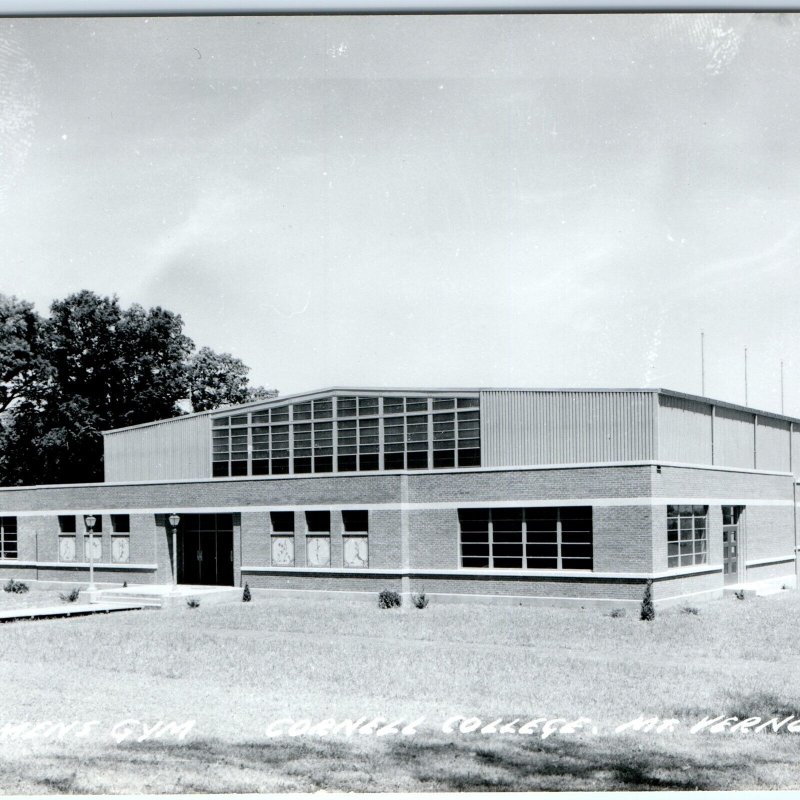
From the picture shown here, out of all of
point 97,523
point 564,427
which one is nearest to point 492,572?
point 564,427

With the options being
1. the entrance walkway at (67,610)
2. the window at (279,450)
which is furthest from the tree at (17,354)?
the window at (279,450)

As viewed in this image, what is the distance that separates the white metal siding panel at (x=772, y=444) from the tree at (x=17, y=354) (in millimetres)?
24280

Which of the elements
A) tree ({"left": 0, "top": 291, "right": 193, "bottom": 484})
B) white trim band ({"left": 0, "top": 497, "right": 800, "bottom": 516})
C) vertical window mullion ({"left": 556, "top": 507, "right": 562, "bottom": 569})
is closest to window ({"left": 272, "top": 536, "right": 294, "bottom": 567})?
white trim band ({"left": 0, "top": 497, "right": 800, "bottom": 516})

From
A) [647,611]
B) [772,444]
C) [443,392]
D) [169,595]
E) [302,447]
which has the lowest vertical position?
[169,595]

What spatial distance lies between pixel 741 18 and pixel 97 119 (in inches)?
296

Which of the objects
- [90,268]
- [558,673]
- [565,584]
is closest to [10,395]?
[565,584]

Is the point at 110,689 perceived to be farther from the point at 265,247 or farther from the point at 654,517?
the point at 654,517

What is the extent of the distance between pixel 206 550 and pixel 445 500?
1066 cm

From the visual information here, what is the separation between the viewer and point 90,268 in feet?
43.4

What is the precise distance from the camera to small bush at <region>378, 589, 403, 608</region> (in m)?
27.5

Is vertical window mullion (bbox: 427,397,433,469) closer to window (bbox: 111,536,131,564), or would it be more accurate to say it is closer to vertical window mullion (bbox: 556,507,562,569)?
vertical window mullion (bbox: 556,507,562,569)

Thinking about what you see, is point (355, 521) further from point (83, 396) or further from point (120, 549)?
→ point (83, 396)

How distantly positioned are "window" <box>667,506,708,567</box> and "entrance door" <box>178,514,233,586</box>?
15353mm

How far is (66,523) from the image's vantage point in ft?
119
